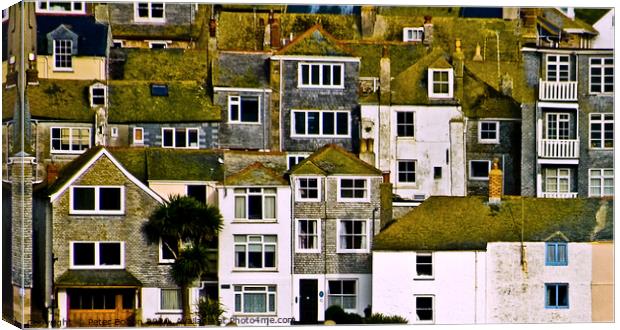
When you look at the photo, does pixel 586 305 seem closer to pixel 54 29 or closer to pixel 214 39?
pixel 214 39

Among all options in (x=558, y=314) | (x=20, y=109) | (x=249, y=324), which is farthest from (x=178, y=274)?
(x=558, y=314)

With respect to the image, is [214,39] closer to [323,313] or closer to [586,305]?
[323,313]

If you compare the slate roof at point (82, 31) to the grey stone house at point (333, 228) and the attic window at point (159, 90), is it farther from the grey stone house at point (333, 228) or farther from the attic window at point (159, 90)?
the grey stone house at point (333, 228)

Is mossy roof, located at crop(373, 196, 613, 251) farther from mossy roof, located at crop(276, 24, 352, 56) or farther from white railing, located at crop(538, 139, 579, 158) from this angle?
mossy roof, located at crop(276, 24, 352, 56)

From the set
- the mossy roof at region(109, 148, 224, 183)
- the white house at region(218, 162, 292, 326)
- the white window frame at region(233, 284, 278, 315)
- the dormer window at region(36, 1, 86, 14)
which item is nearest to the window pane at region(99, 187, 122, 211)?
the mossy roof at region(109, 148, 224, 183)

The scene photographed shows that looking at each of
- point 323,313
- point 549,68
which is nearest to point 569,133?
point 549,68

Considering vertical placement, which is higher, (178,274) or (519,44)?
(519,44)
